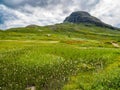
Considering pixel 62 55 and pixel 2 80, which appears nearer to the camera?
pixel 2 80

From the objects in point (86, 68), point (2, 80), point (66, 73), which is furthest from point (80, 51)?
point (2, 80)

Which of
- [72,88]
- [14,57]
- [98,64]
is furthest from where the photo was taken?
[14,57]

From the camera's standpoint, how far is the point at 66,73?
4041 cm

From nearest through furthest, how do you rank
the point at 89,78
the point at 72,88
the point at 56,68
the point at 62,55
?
the point at 72,88 < the point at 89,78 < the point at 56,68 < the point at 62,55

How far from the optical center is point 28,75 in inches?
1486

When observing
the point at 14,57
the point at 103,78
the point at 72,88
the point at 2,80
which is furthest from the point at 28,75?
the point at 14,57

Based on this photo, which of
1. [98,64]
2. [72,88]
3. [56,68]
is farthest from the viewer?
[98,64]

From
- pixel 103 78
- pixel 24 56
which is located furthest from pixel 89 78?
pixel 24 56

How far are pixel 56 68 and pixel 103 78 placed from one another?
13.2m

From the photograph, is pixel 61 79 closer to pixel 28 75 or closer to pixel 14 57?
pixel 28 75

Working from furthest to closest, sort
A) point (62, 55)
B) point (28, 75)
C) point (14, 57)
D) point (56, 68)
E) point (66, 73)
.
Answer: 1. point (62, 55)
2. point (14, 57)
3. point (56, 68)
4. point (66, 73)
5. point (28, 75)

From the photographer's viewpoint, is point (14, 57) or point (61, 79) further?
point (14, 57)

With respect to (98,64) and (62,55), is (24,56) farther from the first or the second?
(98,64)

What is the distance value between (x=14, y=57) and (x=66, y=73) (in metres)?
15.7
